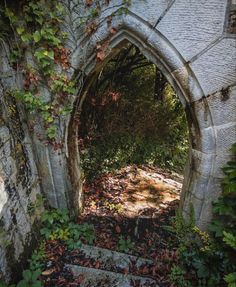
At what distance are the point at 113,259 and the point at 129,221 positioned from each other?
2.42ft

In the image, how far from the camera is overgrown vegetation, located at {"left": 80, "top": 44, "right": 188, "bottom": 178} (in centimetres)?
490

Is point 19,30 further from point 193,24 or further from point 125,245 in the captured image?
point 125,245

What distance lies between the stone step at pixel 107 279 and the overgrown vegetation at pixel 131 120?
2.05m

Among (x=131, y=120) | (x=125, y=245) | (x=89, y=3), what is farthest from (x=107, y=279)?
(x=131, y=120)

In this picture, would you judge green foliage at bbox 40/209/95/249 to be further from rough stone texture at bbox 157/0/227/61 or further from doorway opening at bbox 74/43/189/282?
rough stone texture at bbox 157/0/227/61

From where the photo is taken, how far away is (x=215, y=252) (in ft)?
8.65

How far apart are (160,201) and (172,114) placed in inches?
96.4

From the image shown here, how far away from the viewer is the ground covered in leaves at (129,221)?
113 inches

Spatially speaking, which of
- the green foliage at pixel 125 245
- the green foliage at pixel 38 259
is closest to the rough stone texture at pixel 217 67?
the green foliage at pixel 125 245

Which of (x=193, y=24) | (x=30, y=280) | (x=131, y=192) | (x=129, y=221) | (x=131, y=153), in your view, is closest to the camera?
(x=193, y=24)

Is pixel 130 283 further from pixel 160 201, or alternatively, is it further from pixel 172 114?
pixel 172 114

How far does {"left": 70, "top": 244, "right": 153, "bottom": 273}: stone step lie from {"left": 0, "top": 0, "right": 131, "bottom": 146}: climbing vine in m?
1.46

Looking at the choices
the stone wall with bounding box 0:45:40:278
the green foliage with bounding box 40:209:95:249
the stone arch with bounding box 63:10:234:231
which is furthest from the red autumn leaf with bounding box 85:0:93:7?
the green foliage with bounding box 40:209:95:249

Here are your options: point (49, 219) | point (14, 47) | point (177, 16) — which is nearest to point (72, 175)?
point (49, 219)
